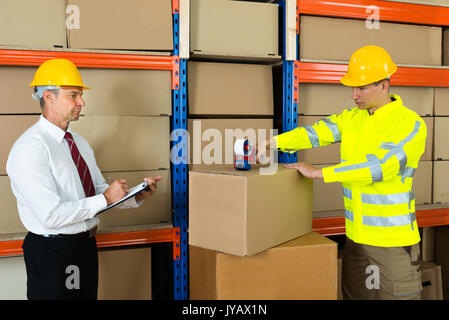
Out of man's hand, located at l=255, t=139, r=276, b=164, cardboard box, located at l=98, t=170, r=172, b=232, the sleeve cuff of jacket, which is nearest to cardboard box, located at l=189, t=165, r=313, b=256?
the sleeve cuff of jacket

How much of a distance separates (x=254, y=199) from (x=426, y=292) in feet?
6.05

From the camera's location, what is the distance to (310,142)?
2.20 m

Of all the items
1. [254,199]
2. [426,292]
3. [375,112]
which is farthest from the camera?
[426,292]

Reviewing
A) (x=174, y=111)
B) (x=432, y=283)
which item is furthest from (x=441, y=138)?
(x=174, y=111)

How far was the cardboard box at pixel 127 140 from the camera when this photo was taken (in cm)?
224

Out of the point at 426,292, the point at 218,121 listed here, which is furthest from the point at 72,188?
the point at 426,292

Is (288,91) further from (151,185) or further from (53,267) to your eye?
(53,267)

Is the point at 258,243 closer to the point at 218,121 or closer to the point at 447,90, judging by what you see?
the point at 218,121

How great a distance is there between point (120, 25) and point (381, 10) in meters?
1.65

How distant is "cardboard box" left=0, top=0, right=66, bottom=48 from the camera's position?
2.07 m

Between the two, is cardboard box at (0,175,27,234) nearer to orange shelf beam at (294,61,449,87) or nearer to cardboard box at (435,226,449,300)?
orange shelf beam at (294,61,449,87)

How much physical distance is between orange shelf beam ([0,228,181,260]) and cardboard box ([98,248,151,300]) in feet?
0.29

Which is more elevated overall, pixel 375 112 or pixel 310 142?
pixel 375 112

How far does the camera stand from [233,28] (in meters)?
2.40
